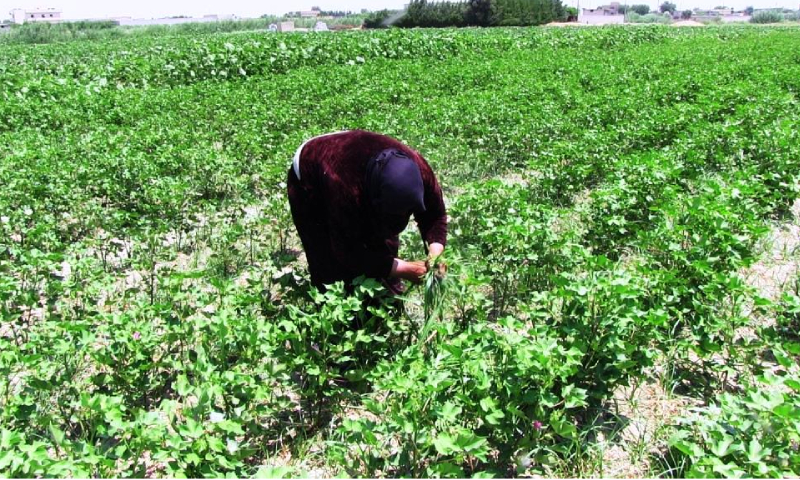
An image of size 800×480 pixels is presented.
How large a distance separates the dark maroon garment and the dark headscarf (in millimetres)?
88

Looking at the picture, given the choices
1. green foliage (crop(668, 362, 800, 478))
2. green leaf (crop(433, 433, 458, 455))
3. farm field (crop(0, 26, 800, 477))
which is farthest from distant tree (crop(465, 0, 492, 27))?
green leaf (crop(433, 433, 458, 455))

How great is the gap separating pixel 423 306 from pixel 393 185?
1.01m

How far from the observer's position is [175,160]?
602cm

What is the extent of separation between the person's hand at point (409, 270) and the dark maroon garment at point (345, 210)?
40 mm

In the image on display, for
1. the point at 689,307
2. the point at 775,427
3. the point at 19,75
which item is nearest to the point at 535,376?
the point at 775,427

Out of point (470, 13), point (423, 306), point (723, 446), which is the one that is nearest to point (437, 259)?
point (423, 306)

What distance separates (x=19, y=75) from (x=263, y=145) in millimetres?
7822

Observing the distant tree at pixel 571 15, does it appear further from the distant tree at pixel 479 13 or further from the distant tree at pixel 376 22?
the distant tree at pixel 376 22

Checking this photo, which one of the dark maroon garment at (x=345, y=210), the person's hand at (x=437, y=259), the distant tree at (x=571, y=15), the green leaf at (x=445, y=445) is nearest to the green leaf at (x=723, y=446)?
the green leaf at (x=445, y=445)

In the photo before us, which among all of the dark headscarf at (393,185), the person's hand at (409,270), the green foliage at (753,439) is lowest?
the green foliage at (753,439)

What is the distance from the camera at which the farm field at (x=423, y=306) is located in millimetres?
2361

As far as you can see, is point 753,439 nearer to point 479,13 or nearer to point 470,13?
point 479,13

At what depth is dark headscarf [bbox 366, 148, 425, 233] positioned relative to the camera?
262cm

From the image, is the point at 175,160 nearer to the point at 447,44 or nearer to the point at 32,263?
the point at 32,263
